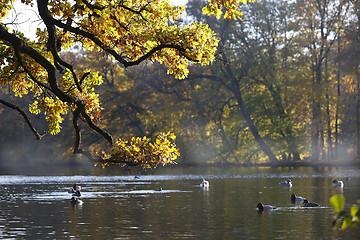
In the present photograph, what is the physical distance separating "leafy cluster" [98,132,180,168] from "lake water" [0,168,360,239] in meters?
4.48

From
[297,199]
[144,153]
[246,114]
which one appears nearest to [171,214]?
[297,199]

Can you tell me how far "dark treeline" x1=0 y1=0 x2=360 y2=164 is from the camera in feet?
212

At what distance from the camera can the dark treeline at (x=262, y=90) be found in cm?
6459

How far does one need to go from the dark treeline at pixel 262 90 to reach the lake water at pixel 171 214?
26271 millimetres

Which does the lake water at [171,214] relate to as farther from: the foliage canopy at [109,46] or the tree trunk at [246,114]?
the tree trunk at [246,114]

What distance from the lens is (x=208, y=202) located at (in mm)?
30094

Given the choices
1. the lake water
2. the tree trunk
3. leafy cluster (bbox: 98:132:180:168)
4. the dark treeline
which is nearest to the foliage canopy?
leafy cluster (bbox: 98:132:180:168)

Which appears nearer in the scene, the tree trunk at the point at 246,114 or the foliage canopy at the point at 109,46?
the foliage canopy at the point at 109,46

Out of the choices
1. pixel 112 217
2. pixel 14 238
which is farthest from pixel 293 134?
pixel 14 238

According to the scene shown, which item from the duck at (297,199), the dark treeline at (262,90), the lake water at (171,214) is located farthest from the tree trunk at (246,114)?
the duck at (297,199)

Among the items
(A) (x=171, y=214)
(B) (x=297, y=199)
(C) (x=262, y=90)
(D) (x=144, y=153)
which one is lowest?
(A) (x=171, y=214)

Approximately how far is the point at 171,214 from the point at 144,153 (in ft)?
34.1

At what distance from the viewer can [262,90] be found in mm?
69500

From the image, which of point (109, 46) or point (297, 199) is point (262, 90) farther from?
point (109, 46)
